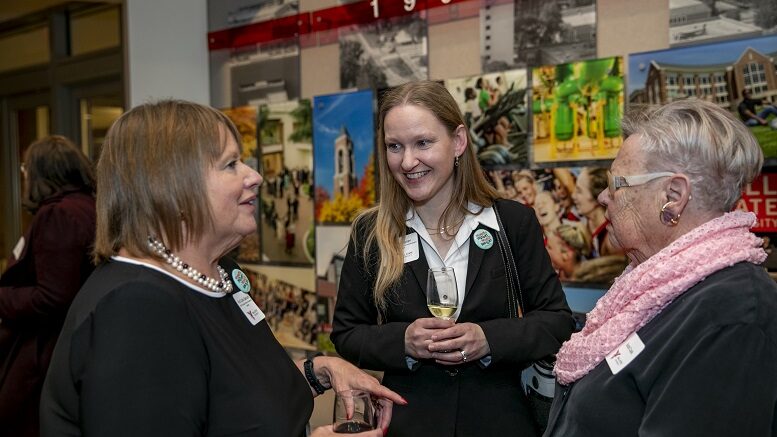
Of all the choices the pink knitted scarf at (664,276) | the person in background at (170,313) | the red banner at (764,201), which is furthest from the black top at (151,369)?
the red banner at (764,201)

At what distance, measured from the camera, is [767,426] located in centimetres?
154

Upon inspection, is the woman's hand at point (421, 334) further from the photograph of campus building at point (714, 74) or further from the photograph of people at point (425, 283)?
the photograph of campus building at point (714, 74)

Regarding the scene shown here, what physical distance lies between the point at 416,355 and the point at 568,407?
24.9 inches

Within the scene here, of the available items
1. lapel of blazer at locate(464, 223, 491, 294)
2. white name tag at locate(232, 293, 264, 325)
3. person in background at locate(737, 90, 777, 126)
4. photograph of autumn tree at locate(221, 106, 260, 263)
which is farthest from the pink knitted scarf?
photograph of autumn tree at locate(221, 106, 260, 263)

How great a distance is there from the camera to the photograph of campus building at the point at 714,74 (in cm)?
288

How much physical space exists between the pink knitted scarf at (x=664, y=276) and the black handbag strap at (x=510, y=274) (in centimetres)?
60

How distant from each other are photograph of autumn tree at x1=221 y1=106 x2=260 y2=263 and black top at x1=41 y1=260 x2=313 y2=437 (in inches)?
137

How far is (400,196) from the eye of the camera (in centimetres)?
265

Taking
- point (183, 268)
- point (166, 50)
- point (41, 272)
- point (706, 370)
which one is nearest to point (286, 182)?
point (166, 50)

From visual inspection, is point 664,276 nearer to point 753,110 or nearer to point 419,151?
point 419,151

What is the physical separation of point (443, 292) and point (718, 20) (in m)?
1.64

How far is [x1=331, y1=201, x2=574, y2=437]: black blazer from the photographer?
7.77ft

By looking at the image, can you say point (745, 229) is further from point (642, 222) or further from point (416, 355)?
point (416, 355)

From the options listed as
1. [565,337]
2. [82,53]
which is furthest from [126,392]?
[82,53]
